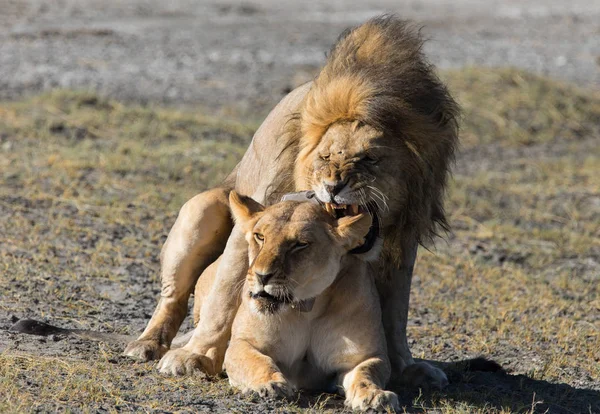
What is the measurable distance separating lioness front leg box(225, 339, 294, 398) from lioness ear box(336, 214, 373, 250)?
0.58 metres

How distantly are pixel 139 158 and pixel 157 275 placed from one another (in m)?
3.19

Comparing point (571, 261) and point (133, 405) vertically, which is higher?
point (133, 405)

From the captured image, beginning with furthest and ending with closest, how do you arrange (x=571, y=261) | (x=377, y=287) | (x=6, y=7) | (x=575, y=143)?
(x=6, y=7), (x=575, y=143), (x=571, y=261), (x=377, y=287)

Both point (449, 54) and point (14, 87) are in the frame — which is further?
point (449, 54)

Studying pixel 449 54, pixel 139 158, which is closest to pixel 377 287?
pixel 139 158

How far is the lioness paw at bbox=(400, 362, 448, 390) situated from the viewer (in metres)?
5.13

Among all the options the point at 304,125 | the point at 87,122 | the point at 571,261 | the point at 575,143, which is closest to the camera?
the point at 304,125

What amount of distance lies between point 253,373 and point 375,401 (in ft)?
1.64

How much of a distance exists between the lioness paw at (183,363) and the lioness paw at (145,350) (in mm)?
254

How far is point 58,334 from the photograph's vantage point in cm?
550

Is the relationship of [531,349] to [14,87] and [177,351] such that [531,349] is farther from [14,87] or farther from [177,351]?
[14,87]

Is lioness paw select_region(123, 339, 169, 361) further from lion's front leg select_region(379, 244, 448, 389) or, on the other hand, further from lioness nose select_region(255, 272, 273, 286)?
lioness nose select_region(255, 272, 273, 286)

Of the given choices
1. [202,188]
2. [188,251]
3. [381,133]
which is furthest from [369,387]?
[202,188]

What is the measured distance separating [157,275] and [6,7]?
17042 mm
